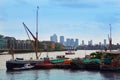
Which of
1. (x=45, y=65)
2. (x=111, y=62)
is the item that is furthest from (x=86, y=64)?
(x=45, y=65)

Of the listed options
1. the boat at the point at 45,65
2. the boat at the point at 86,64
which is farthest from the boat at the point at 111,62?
the boat at the point at 45,65

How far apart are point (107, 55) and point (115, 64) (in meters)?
5.69

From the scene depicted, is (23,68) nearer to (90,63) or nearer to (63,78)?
(90,63)

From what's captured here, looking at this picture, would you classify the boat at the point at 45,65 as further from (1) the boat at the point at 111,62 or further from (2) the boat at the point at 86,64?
(1) the boat at the point at 111,62

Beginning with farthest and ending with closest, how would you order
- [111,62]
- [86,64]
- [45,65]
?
[45,65], [86,64], [111,62]

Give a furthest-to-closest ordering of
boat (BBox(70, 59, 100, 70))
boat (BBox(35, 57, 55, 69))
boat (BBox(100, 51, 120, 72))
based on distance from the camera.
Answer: boat (BBox(35, 57, 55, 69))
boat (BBox(70, 59, 100, 70))
boat (BBox(100, 51, 120, 72))

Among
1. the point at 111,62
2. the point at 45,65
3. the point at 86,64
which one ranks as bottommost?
the point at 45,65

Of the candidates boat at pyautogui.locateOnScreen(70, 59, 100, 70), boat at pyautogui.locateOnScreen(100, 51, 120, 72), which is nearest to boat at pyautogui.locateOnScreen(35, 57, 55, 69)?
boat at pyautogui.locateOnScreen(70, 59, 100, 70)

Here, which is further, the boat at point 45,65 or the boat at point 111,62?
the boat at point 45,65

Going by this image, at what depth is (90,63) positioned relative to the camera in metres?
83.3

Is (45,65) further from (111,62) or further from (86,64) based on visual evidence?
(111,62)

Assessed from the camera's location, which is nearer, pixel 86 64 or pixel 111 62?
pixel 111 62

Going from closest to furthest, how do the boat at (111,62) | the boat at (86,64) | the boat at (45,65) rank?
the boat at (111,62) → the boat at (86,64) → the boat at (45,65)

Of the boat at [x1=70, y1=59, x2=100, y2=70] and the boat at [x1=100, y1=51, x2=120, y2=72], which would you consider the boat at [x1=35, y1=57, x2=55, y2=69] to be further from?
the boat at [x1=100, y1=51, x2=120, y2=72]
